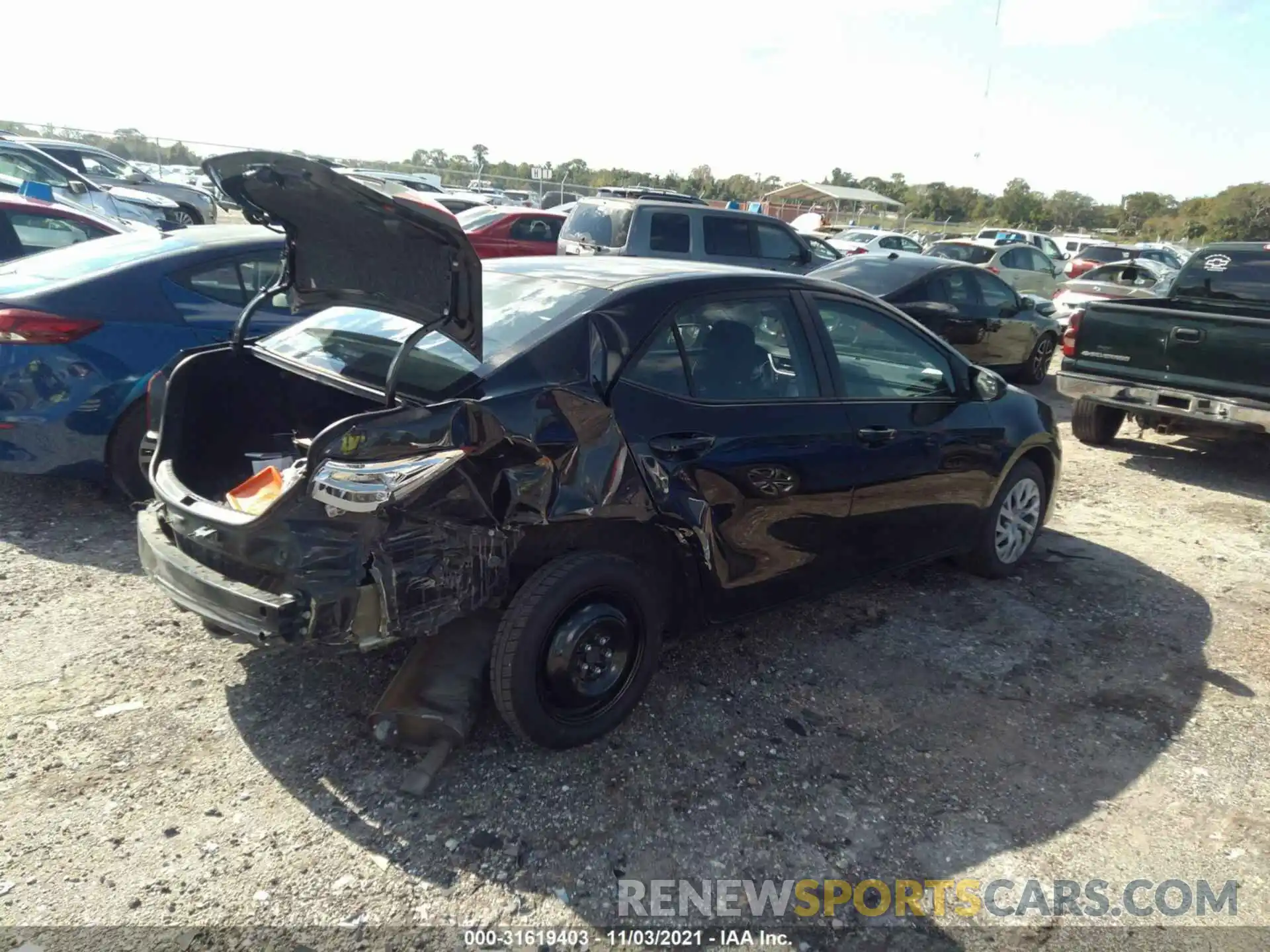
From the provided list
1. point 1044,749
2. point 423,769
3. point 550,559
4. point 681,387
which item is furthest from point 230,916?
point 1044,749

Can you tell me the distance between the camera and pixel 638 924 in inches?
104

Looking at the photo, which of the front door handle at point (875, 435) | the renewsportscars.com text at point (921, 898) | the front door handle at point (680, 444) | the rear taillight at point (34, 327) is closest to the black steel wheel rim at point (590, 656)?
the front door handle at point (680, 444)

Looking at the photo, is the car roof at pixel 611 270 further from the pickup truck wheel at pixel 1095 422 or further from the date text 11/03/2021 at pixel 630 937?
the pickup truck wheel at pixel 1095 422

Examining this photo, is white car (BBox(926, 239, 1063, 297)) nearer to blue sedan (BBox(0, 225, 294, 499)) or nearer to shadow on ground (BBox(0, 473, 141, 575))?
blue sedan (BBox(0, 225, 294, 499))

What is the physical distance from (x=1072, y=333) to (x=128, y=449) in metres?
7.58

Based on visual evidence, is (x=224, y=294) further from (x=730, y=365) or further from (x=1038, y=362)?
(x=1038, y=362)

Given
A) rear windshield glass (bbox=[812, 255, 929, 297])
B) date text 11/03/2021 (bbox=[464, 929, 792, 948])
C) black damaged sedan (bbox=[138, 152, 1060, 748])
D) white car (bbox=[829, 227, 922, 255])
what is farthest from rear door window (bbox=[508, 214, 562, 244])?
date text 11/03/2021 (bbox=[464, 929, 792, 948])

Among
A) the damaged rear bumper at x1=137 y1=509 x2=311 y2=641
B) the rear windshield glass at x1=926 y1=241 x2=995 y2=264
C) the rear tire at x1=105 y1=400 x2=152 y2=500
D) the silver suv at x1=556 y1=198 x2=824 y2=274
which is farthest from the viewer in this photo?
the rear windshield glass at x1=926 y1=241 x2=995 y2=264

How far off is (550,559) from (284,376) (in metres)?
A: 1.66

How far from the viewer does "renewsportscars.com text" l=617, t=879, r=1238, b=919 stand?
2732 millimetres

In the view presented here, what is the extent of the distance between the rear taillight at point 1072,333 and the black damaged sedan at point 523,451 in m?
4.62

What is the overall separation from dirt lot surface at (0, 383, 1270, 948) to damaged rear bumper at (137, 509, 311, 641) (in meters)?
0.55

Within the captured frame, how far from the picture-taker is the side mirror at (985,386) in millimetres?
4836

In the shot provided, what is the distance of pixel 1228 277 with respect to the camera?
348 inches
